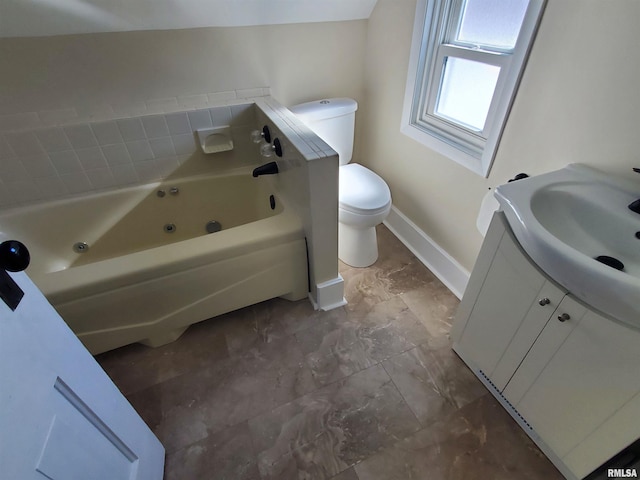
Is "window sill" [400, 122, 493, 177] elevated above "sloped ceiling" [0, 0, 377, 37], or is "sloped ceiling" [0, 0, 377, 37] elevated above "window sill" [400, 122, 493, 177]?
"sloped ceiling" [0, 0, 377, 37]

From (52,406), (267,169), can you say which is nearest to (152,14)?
(267,169)

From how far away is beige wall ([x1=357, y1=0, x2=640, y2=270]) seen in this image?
35.9 inches

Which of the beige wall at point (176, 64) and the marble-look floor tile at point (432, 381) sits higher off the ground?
the beige wall at point (176, 64)

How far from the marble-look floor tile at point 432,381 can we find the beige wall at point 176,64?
1561mm

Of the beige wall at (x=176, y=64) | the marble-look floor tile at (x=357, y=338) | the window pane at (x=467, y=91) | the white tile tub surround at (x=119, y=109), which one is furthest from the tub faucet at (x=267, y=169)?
the window pane at (x=467, y=91)

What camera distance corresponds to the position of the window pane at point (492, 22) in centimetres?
121

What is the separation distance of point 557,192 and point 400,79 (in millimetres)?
1086

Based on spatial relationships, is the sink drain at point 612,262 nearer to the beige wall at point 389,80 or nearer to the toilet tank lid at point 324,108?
the beige wall at point 389,80

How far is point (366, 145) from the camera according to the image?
2.22 meters

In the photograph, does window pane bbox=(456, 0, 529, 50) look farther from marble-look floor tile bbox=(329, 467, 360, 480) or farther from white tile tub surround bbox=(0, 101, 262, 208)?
marble-look floor tile bbox=(329, 467, 360, 480)

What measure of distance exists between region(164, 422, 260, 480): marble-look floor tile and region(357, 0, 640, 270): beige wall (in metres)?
1.26

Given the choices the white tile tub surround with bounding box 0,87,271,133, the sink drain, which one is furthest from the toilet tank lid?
the sink drain


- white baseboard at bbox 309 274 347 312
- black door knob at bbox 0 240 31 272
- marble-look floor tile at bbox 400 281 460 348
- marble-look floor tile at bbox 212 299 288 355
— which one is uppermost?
black door knob at bbox 0 240 31 272

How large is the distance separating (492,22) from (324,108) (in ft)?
2.84
